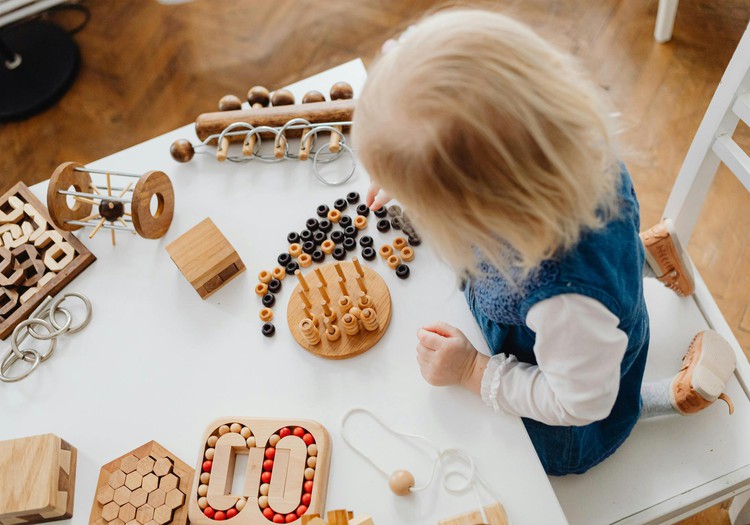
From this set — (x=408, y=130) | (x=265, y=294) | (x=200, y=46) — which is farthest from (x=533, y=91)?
(x=200, y=46)

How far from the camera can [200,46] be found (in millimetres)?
2219

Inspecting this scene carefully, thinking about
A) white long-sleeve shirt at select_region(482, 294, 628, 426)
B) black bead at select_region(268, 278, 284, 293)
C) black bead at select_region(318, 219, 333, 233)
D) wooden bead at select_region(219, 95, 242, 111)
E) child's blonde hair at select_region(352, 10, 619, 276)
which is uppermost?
child's blonde hair at select_region(352, 10, 619, 276)

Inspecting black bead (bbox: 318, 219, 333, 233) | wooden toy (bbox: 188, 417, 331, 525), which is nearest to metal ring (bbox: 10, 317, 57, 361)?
wooden toy (bbox: 188, 417, 331, 525)

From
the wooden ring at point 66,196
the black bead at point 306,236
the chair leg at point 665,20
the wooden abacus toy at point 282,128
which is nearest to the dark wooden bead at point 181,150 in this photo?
the wooden abacus toy at point 282,128

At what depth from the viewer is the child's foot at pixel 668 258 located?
1.03 m

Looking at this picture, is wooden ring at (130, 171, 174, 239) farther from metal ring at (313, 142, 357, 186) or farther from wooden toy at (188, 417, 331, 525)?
wooden toy at (188, 417, 331, 525)

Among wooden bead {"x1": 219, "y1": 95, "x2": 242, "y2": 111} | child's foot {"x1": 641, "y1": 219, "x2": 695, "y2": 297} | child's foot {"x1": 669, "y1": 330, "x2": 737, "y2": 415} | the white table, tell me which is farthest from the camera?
wooden bead {"x1": 219, "y1": 95, "x2": 242, "y2": 111}

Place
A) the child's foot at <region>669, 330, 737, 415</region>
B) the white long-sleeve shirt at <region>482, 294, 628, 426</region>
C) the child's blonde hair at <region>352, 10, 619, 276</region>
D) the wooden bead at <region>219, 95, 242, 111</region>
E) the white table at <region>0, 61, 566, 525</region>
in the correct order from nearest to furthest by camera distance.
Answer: the child's blonde hair at <region>352, 10, 619, 276</region> → the white long-sleeve shirt at <region>482, 294, 628, 426</region> → the white table at <region>0, 61, 566, 525</region> → the child's foot at <region>669, 330, 737, 415</region> → the wooden bead at <region>219, 95, 242, 111</region>

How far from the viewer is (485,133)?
59 centimetres

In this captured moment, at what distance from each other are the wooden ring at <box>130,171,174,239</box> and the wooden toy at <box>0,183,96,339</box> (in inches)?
4.5

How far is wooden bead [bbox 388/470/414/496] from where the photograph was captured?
796 millimetres

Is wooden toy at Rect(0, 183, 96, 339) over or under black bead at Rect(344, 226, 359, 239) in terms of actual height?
under

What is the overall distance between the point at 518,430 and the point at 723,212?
1.15 meters

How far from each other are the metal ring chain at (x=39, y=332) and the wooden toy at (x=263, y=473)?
0.29 meters
